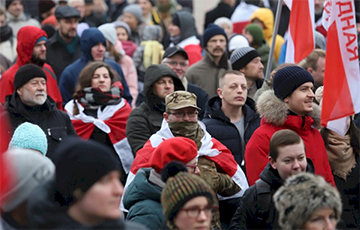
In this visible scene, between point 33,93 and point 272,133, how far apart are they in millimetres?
2549

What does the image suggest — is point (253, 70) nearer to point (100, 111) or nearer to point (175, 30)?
point (100, 111)

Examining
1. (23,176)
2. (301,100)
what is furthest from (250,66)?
(23,176)

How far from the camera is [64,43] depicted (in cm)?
1170

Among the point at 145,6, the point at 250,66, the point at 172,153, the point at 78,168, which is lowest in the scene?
the point at 145,6

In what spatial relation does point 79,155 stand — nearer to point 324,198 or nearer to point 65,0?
point 324,198

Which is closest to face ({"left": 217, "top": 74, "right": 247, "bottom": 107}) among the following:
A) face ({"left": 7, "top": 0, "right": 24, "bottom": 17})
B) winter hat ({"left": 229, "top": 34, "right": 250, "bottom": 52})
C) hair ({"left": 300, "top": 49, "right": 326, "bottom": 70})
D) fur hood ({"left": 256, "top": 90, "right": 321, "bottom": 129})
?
fur hood ({"left": 256, "top": 90, "right": 321, "bottom": 129})

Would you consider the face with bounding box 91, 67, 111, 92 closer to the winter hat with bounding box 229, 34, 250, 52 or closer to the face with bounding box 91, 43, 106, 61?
the face with bounding box 91, 43, 106, 61

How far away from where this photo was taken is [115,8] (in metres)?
18.1

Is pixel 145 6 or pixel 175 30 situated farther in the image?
pixel 145 6

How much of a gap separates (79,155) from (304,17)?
Result: 4.91 metres

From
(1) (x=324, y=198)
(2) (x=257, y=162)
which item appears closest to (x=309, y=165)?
(2) (x=257, y=162)

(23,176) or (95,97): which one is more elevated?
(23,176)

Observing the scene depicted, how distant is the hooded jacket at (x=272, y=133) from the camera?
22.5ft

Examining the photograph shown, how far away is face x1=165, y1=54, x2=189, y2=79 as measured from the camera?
977 cm
